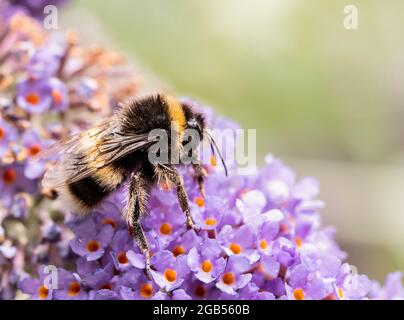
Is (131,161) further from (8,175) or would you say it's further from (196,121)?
(8,175)

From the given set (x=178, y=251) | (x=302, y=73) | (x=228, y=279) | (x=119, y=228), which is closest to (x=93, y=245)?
(x=119, y=228)

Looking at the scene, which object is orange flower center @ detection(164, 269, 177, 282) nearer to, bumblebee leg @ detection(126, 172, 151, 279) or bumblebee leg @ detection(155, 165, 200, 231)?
bumblebee leg @ detection(126, 172, 151, 279)

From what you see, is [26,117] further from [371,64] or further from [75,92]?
[371,64]

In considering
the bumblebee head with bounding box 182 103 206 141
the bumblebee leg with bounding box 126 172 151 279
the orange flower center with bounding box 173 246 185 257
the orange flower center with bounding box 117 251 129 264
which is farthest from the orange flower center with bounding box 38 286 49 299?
the bumblebee head with bounding box 182 103 206 141

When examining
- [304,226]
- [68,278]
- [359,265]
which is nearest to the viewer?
[68,278]

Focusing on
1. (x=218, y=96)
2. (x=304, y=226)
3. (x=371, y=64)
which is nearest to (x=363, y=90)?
(x=371, y=64)

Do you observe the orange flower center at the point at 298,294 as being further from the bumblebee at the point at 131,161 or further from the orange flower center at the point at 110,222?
the orange flower center at the point at 110,222
